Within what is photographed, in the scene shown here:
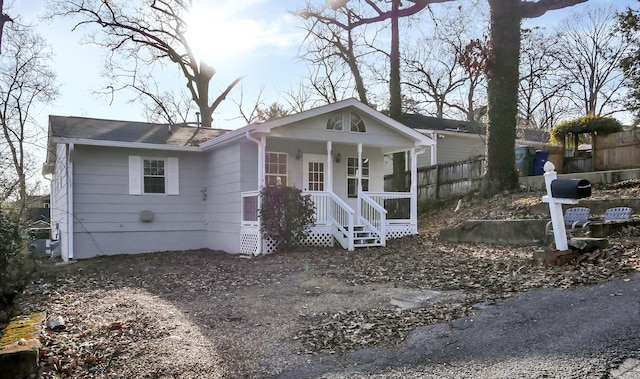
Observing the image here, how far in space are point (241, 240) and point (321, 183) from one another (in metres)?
3.01

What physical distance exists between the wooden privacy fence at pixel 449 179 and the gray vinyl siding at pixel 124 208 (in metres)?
8.32

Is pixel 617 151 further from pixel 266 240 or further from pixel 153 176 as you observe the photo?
pixel 153 176

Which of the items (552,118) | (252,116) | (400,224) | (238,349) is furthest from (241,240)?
(552,118)

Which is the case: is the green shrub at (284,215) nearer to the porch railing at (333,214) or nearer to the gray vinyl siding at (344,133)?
the porch railing at (333,214)

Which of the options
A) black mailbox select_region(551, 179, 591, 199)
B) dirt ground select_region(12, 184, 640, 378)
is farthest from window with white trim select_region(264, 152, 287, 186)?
black mailbox select_region(551, 179, 591, 199)

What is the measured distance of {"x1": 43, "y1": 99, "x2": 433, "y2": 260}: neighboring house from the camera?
35.7 ft

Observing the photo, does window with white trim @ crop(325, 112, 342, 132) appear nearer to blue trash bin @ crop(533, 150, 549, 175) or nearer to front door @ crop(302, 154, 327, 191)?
front door @ crop(302, 154, 327, 191)

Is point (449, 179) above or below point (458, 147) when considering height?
below

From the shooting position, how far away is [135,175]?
11742mm

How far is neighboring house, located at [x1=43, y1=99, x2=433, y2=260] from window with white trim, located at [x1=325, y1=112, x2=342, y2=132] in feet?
0.08

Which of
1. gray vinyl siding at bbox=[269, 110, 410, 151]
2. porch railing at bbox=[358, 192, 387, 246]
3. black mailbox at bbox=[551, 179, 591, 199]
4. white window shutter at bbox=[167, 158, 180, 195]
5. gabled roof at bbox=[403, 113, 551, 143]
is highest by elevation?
gabled roof at bbox=[403, 113, 551, 143]

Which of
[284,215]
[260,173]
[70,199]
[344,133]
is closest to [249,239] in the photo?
[284,215]

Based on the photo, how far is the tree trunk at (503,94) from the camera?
41.3 feet

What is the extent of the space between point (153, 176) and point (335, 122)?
5.12 meters
